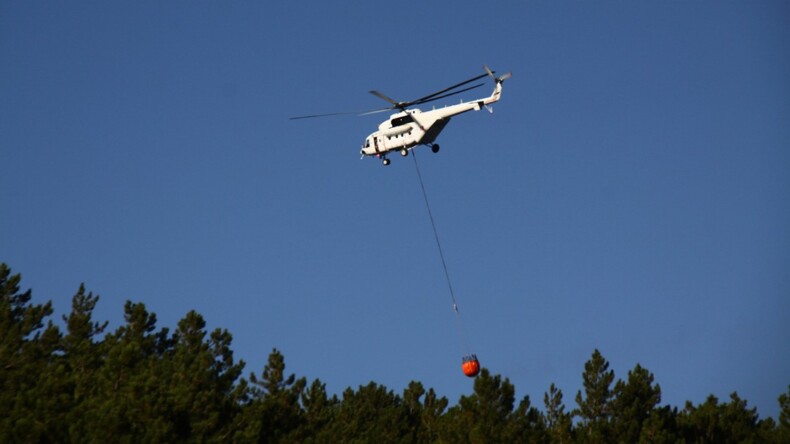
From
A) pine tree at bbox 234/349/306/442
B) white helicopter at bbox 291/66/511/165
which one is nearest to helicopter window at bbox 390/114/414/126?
white helicopter at bbox 291/66/511/165

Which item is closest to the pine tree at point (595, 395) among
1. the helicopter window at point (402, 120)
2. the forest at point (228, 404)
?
the forest at point (228, 404)

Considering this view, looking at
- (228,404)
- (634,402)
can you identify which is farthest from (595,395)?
(228,404)

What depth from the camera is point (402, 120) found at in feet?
209

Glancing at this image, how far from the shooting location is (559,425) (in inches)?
2539

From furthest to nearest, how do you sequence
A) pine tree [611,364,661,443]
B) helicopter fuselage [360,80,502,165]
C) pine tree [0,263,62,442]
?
1. pine tree [611,364,661,443]
2. helicopter fuselage [360,80,502,165]
3. pine tree [0,263,62,442]

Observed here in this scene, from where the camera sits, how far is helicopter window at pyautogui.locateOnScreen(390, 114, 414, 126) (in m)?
63.2

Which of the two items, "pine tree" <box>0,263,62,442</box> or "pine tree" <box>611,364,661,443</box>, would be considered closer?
"pine tree" <box>0,263,62,442</box>

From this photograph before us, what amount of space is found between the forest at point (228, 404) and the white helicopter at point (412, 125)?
12.1m

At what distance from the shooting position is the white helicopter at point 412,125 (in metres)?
60.0

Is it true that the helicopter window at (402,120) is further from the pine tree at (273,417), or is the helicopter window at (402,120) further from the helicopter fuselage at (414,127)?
the pine tree at (273,417)

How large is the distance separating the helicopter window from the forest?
13.2m

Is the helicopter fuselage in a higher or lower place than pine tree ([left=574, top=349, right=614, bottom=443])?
higher

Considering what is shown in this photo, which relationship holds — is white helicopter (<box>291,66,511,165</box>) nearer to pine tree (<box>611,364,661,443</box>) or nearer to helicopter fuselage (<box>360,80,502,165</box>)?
helicopter fuselage (<box>360,80,502,165</box>)

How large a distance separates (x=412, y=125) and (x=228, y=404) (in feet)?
50.4
